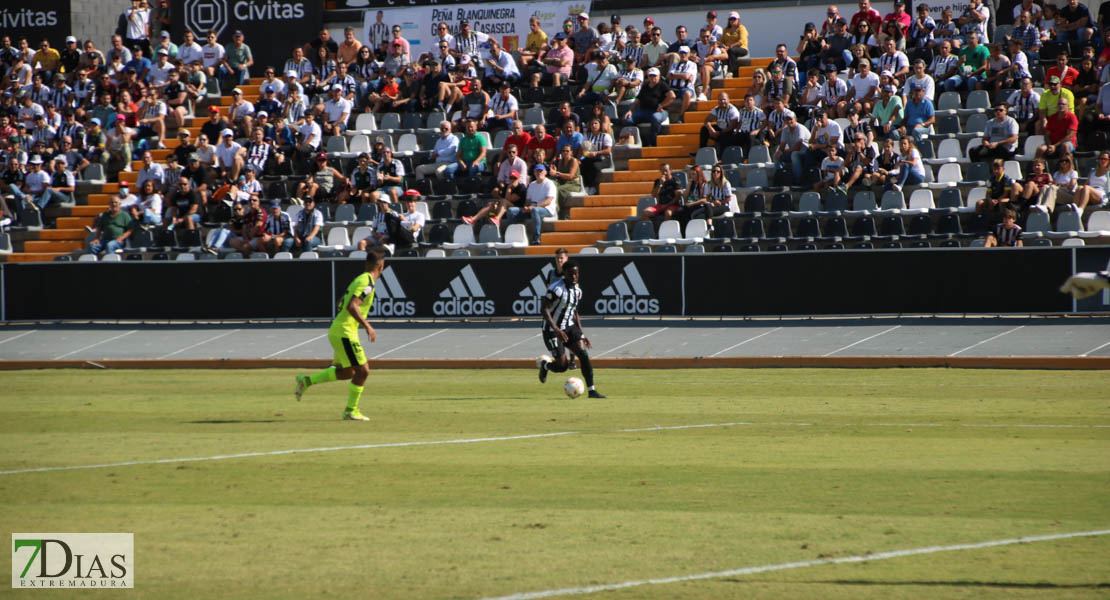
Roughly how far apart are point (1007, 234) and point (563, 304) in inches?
372

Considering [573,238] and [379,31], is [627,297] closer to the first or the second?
[573,238]

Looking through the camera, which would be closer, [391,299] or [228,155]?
[391,299]

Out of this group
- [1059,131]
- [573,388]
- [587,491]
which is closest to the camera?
[587,491]

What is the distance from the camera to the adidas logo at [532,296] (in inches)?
934

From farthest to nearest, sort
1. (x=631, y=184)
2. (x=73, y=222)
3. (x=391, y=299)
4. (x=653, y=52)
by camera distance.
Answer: (x=73, y=222) < (x=653, y=52) < (x=631, y=184) < (x=391, y=299)

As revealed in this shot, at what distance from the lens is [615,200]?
27703 mm

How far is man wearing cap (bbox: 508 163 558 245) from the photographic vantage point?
2658 cm

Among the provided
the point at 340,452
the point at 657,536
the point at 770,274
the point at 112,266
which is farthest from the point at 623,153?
the point at 657,536

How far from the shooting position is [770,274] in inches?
892

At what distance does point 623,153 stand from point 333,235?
22.6 feet

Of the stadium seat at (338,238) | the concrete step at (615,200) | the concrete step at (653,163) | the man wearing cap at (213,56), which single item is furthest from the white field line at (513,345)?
the man wearing cap at (213,56)

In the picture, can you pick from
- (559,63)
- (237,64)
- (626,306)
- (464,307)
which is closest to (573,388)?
(626,306)

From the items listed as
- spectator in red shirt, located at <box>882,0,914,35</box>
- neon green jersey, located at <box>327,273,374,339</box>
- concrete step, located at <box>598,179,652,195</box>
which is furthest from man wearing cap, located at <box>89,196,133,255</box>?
spectator in red shirt, located at <box>882,0,914,35</box>

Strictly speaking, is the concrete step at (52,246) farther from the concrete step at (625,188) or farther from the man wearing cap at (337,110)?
the concrete step at (625,188)
